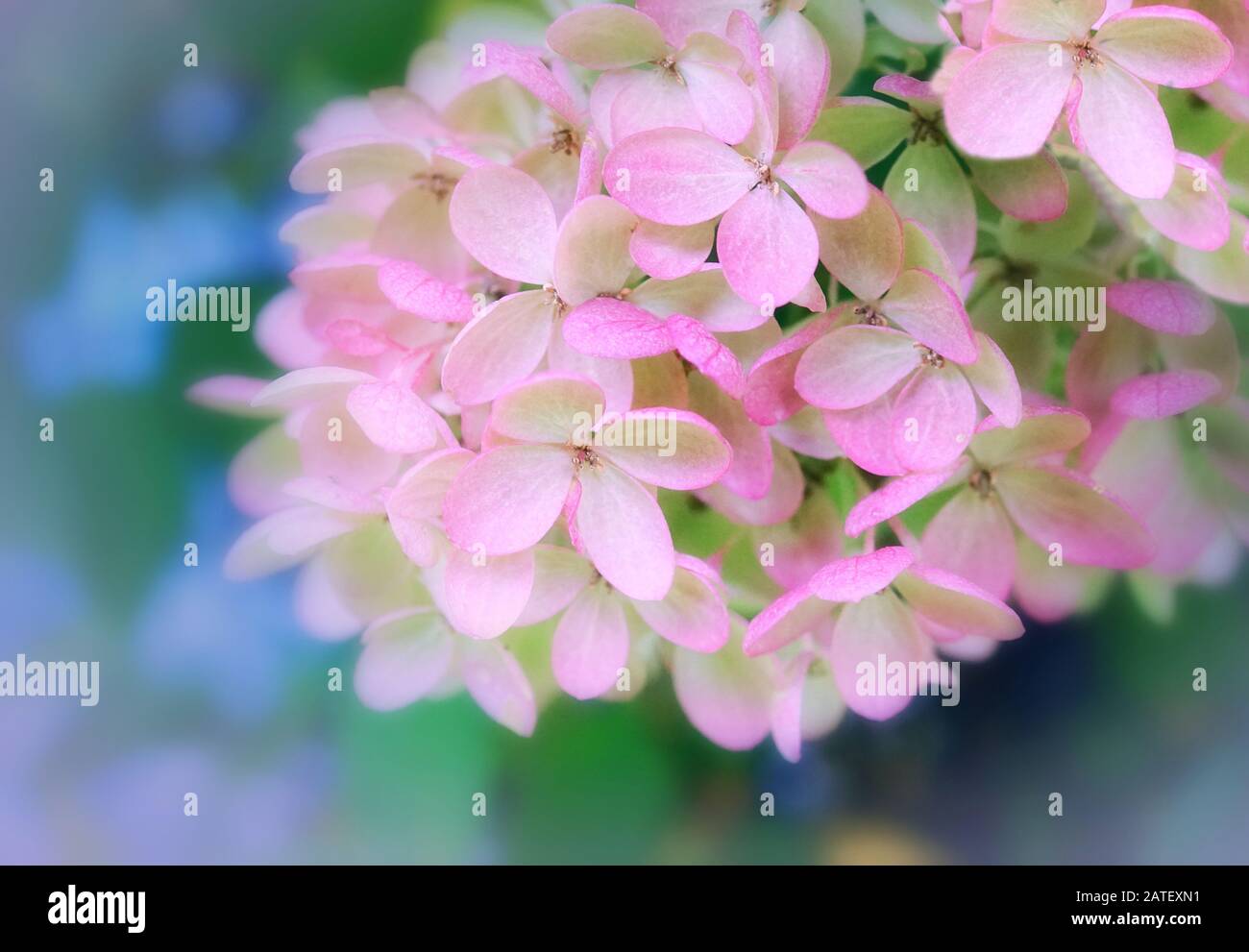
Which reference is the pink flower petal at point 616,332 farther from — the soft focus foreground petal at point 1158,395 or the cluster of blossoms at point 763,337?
the soft focus foreground petal at point 1158,395

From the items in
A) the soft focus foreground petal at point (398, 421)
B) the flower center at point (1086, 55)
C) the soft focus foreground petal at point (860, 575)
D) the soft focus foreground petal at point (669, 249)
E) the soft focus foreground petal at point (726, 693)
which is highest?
the flower center at point (1086, 55)

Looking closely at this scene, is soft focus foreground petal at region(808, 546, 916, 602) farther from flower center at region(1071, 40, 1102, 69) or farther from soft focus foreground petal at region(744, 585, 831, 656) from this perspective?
flower center at region(1071, 40, 1102, 69)

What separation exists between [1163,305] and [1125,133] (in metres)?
0.06

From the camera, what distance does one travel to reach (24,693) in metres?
0.43

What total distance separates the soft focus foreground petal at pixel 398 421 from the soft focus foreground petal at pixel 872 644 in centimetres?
15

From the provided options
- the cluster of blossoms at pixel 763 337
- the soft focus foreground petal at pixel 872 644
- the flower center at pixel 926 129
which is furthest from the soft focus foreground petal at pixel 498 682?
the flower center at pixel 926 129

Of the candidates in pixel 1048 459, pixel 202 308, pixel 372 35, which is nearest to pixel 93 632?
pixel 202 308

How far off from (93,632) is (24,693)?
41 mm

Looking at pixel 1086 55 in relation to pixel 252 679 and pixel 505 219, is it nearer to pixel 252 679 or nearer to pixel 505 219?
pixel 505 219

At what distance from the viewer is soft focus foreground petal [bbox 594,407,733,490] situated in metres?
0.29

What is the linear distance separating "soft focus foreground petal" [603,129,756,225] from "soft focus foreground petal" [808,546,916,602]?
11 centimetres

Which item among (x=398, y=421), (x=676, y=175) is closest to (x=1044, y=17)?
(x=676, y=175)

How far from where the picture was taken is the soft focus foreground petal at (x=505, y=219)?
1.00ft
